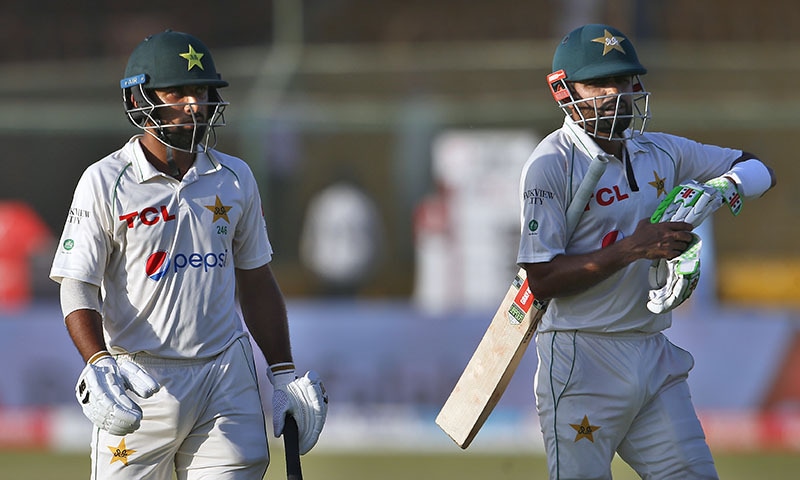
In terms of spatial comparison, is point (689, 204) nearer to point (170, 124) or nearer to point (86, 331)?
point (170, 124)

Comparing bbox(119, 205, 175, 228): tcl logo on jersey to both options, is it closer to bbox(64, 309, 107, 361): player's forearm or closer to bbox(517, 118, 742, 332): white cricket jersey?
bbox(64, 309, 107, 361): player's forearm

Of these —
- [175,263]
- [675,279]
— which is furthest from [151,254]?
[675,279]

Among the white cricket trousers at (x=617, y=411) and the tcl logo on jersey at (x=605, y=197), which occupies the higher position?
the tcl logo on jersey at (x=605, y=197)

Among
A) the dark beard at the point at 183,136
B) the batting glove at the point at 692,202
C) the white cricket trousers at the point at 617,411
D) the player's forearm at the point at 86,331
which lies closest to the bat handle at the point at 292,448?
the player's forearm at the point at 86,331

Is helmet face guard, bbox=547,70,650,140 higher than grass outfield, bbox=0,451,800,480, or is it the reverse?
helmet face guard, bbox=547,70,650,140

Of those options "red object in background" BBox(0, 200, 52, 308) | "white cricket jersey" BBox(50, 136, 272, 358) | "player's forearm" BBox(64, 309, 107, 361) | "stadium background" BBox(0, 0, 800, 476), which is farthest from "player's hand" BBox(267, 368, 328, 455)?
"red object in background" BBox(0, 200, 52, 308)

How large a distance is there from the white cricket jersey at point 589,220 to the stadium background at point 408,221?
4.90 m

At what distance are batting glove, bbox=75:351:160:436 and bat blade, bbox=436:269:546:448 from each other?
116 centimetres

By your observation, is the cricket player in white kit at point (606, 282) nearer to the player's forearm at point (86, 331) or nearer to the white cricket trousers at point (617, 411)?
the white cricket trousers at point (617, 411)

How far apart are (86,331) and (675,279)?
1786 mm

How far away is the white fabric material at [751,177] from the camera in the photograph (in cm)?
425

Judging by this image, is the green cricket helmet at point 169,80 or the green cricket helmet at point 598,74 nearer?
the green cricket helmet at point 169,80

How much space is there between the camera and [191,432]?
3.97 metres

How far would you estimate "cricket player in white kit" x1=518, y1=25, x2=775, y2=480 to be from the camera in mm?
4059
